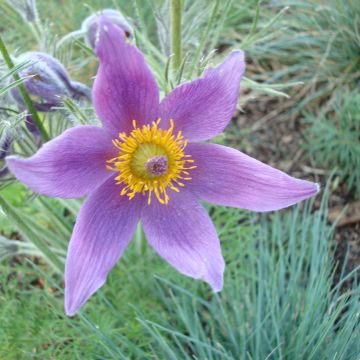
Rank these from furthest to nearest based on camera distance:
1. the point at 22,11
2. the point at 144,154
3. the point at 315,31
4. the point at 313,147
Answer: the point at 315,31
the point at 313,147
the point at 22,11
the point at 144,154

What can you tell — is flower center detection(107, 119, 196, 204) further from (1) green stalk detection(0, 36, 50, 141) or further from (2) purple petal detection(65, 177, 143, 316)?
(1) green stalk detection(0, 36, 50, 141)

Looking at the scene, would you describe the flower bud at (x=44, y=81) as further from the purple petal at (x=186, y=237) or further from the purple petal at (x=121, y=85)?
the purple petal at (x=186, y=237)

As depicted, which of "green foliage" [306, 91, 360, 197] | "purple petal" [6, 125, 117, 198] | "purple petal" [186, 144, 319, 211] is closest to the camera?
"purple petal" [6, 125, 117, 198]

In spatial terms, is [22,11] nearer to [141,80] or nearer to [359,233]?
[141,80]

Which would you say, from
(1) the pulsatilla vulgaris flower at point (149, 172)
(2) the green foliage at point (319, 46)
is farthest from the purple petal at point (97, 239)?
(2) the green foliage at point (319, 46)

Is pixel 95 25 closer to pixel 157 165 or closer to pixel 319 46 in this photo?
pixel 157 165

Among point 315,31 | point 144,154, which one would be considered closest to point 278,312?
point 144,154

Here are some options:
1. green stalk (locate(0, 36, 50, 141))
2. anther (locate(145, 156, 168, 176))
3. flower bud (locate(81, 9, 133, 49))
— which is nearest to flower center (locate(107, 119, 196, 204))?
anther (locate(145, 156, 168, 176))
